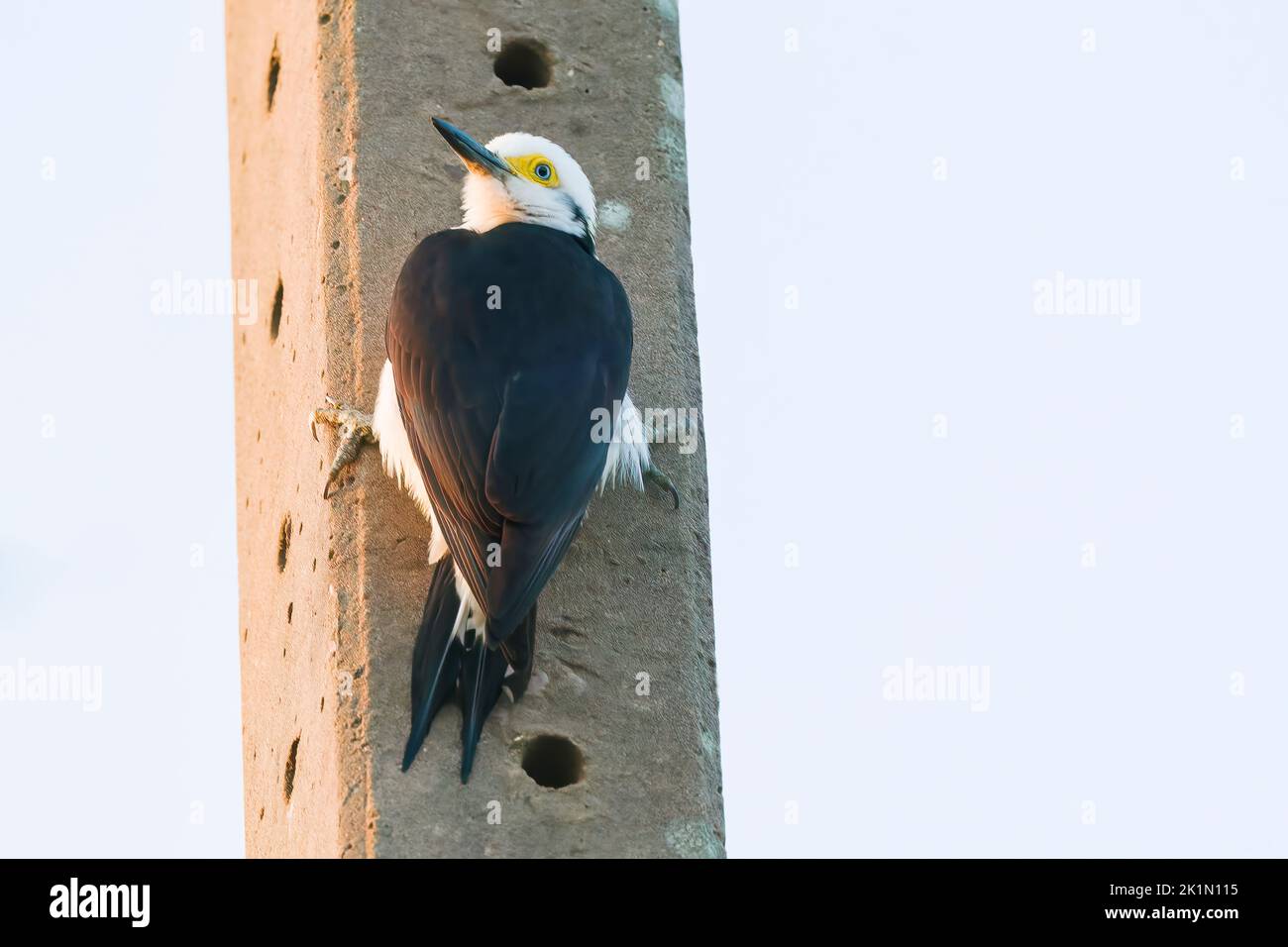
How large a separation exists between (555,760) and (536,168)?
163 cm

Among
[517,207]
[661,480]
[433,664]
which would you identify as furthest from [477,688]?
[517,207]

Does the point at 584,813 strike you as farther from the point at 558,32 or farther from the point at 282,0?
the point at 282,0

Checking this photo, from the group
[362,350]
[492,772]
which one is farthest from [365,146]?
[492,772]

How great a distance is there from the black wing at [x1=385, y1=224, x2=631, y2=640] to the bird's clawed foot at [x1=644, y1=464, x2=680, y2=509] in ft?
1.39

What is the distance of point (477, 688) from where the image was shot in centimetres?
688

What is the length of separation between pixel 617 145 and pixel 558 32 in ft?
1.49

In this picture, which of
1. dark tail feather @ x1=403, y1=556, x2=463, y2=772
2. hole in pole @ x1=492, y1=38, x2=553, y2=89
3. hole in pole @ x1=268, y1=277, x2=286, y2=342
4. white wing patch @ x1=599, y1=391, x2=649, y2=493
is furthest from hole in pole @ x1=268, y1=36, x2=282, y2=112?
dark tail feather @ x1=403, y1=556, x2=463, y2=772

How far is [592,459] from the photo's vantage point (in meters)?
6.76

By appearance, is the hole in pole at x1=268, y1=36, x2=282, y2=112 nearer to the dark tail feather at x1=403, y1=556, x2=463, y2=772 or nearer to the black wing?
the black wing

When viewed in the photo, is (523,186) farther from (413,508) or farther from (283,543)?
(283,543)

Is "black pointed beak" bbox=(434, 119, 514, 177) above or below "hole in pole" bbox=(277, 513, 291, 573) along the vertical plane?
above

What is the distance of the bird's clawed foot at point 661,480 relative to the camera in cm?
739

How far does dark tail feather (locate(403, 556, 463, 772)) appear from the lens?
6.84 metres
